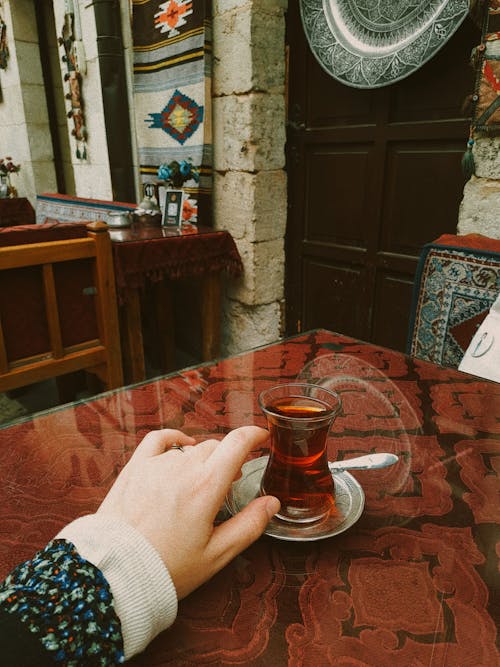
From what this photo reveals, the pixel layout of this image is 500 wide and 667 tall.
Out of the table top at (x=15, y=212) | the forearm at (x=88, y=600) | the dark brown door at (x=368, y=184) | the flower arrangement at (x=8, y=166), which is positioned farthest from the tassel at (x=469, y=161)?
the flower arrangement at (x=8, y=166)

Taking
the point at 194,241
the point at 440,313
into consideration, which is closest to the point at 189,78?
the point at 194,241

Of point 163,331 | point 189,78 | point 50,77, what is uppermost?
point 50,77

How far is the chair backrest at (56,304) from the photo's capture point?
5.90 feet

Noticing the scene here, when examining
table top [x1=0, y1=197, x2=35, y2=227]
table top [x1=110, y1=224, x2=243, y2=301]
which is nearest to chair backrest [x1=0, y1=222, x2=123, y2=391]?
table top [x1=110, y1=224, x2=243, y2=301]

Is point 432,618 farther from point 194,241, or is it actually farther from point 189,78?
point 189,78

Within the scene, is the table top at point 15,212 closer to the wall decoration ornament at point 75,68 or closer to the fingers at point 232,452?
the wall decoration ornament at point 75,68

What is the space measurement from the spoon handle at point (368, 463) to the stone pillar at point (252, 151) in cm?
227

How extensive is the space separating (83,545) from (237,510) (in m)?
0.20

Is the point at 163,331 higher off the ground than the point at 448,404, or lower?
lower

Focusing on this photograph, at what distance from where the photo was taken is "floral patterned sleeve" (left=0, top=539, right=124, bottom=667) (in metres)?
0.40

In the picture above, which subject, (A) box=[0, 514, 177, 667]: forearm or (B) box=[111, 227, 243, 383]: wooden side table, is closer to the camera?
(A) box=[0, 514, 177, 667]: forearm

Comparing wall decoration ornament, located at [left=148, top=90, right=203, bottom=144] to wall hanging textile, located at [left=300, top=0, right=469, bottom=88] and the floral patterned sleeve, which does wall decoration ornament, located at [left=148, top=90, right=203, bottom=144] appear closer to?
wall hanging textile, located at [left=300, top=0, right=469, bottom=88]

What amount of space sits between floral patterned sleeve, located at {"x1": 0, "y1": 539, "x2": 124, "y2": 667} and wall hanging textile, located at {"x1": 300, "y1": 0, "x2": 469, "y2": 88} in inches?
81.5

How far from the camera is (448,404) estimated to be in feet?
2.85
